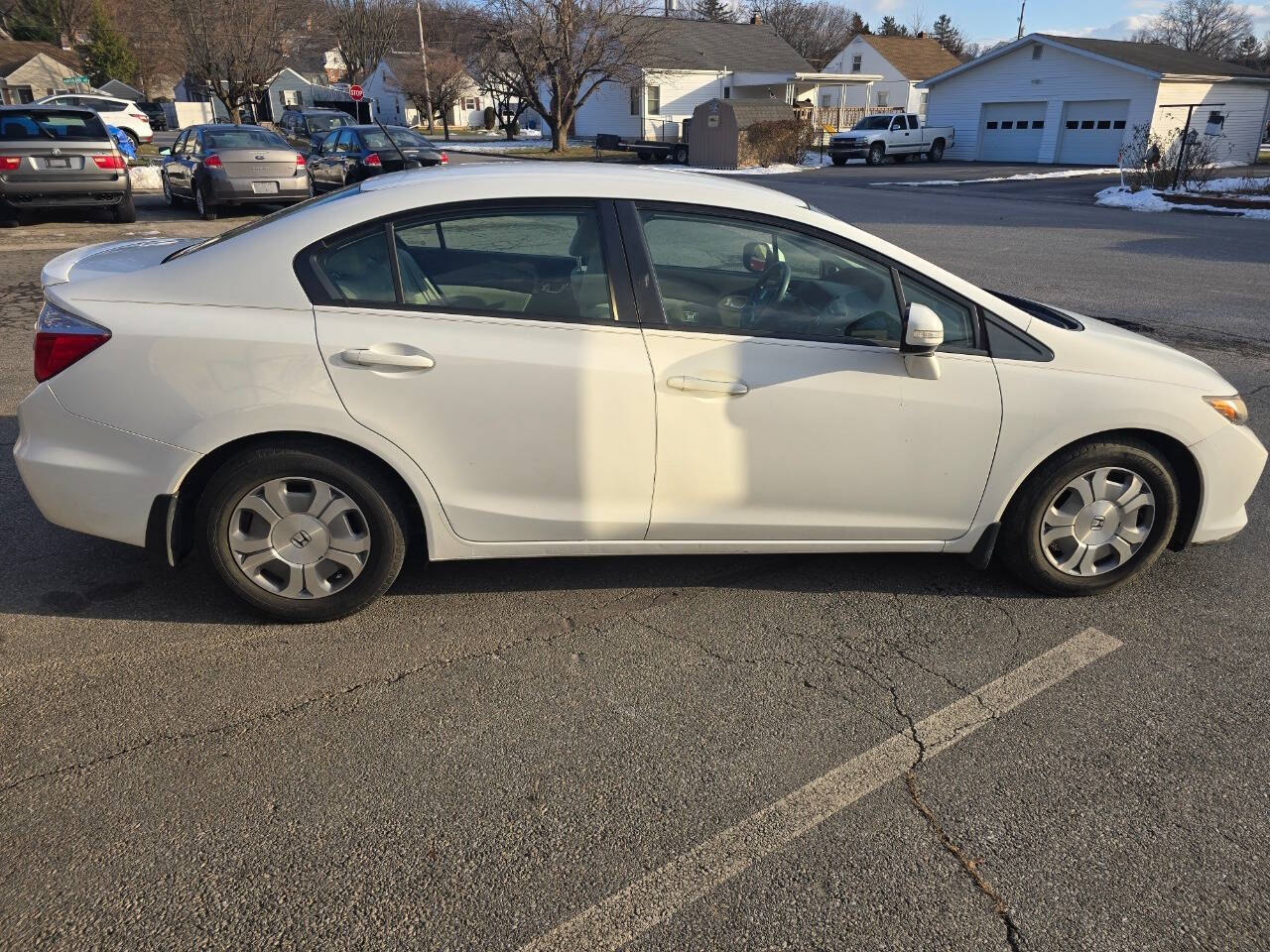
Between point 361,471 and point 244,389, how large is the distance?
48 centimetres

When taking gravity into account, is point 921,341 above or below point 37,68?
below

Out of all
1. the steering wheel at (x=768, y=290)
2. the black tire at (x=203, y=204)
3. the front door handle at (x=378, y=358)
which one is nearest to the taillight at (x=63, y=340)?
the front door handle at (x=378, y=358)

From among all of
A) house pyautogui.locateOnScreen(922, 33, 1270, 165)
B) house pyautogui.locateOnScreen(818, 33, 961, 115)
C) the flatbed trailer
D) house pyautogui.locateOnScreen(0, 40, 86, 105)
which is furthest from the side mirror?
house pyautogui.locateOnScreen(0, 40, 86, 105)

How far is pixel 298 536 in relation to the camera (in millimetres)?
3400

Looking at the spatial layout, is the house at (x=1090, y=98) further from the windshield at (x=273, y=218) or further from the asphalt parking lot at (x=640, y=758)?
the windshield at (x=273, y=218)

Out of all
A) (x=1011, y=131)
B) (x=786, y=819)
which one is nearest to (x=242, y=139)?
(x=786, y=819)

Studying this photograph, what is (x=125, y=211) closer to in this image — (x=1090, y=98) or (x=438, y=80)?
(x=1090, y=98)

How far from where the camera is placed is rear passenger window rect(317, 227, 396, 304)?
331 centimetres

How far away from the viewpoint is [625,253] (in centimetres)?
345

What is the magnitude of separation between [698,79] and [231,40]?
2367cm

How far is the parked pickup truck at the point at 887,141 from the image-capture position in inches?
1468

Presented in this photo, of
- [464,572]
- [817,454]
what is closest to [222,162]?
[464,572]

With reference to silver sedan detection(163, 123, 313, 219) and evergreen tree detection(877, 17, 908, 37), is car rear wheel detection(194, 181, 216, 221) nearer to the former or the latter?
silver sedan detection(163, 123, 313, 219)

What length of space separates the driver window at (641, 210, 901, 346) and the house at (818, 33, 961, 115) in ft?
199
